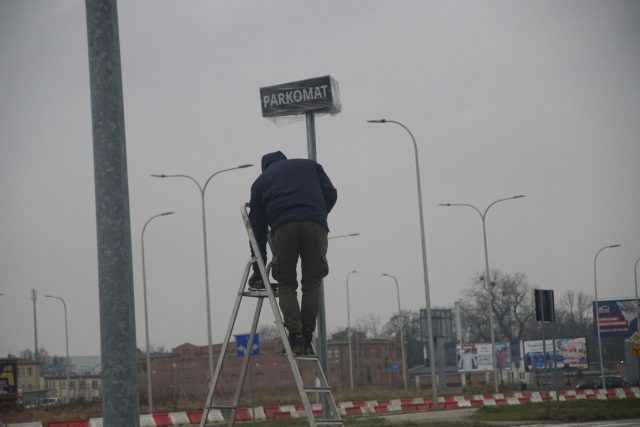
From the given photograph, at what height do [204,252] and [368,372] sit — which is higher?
[204,252]

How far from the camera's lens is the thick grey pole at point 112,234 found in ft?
14.6

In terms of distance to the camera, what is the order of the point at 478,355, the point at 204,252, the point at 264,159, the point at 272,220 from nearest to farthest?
1. the point at 272,220
2. the point at 264,159
3. the point at 204,252
4. the point at 478,355

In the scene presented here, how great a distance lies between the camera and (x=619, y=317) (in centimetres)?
8944

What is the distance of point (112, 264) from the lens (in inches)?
175

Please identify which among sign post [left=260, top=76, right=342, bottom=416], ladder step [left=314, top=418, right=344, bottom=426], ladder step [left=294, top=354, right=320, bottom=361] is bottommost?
ladder step [left=314, top=418, right=344, bottom=426]

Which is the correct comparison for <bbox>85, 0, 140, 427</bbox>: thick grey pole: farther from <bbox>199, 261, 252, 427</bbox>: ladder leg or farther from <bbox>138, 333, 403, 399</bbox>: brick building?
<bbox>138, 333, 403, 399</bbox>: brick building

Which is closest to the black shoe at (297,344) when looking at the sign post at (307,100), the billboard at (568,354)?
the sign post at (307,100)

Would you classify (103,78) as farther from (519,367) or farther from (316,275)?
(519,367)

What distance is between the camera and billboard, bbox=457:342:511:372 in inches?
4247

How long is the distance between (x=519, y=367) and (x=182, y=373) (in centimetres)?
3978

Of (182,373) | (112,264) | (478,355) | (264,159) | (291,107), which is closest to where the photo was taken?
(112,264)

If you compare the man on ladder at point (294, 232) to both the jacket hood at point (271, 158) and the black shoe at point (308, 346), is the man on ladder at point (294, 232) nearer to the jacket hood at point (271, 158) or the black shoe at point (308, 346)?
the black shoe at point (308, 346)

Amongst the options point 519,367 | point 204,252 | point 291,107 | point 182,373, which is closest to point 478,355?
point 519,367

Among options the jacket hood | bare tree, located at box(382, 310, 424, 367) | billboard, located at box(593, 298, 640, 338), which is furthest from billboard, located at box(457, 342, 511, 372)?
the jacket hood
